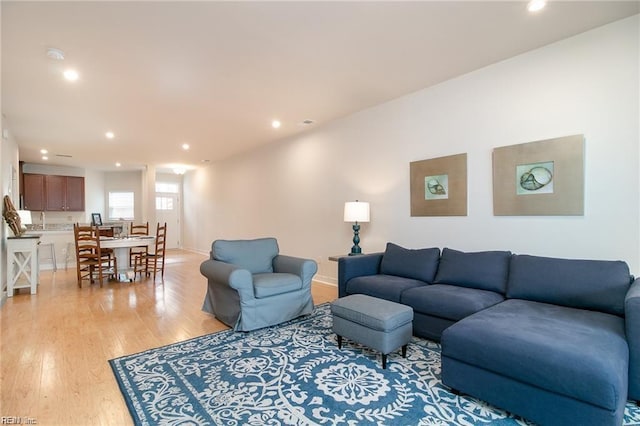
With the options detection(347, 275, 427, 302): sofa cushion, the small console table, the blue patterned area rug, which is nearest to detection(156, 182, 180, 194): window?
the small console table

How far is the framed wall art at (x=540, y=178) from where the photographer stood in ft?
9.23

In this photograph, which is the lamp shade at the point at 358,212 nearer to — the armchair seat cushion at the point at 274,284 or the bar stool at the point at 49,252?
→ the armchair seat cushion at the point at 274,284

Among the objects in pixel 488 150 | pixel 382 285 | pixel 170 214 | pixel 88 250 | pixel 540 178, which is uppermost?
pixel 488 150

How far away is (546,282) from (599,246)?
64cm

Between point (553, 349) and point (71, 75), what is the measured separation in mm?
4764

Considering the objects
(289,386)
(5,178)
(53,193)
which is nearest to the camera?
(289,386)

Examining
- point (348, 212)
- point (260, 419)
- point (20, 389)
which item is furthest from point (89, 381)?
point (348, 212)

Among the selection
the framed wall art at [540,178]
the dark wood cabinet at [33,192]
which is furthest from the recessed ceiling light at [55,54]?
the dark wood cabinet at [33,192]

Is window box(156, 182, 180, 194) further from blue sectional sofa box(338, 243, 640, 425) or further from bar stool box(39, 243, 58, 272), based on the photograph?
blue sectional sofa box(338, 243, 640, 425)

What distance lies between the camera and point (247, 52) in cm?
296

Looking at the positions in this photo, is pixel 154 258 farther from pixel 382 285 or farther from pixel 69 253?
pixel 382 285

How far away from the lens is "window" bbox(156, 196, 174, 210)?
34.9 ft

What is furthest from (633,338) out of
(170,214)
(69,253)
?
(170,214)

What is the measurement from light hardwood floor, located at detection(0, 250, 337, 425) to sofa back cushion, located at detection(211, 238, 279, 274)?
704 millimetres
